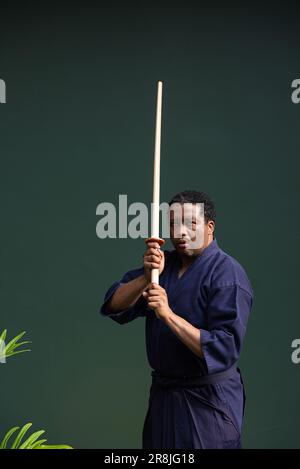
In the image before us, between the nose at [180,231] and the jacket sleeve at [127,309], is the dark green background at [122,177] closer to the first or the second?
the jacket sleeve at [127,309]

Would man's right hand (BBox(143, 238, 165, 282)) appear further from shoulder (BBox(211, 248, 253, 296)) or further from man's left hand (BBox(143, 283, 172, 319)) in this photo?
shoulder (BBox(211, 248, 253, 296))

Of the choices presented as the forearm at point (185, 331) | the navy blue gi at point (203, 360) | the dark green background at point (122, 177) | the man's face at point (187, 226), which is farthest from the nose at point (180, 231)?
the dark green background at point (122, 177)

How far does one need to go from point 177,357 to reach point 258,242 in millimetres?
1412

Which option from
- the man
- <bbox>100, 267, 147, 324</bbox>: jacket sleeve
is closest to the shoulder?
the man

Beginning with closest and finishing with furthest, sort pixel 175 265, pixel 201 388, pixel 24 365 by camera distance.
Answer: pixel 201 388 → pixel 175 265 → pixel 24 365

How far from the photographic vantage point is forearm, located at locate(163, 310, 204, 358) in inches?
83.5

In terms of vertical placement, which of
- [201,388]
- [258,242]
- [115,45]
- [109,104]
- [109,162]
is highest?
[115,45]

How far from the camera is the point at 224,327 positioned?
215 cm

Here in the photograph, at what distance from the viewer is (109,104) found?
356cm

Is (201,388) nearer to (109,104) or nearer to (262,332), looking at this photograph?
(262,332)

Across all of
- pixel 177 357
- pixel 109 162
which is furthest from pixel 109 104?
pixel 177 357

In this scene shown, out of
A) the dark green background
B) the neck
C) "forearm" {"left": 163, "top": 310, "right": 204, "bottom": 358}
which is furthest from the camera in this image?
the dark green background

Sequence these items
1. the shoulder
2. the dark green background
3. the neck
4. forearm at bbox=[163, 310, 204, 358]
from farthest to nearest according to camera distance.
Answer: the dark green background, the neck, the shoulder, forearm at bbox=[163, 310, 204, 358]

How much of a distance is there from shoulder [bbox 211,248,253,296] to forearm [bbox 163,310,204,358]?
0.17 meters
